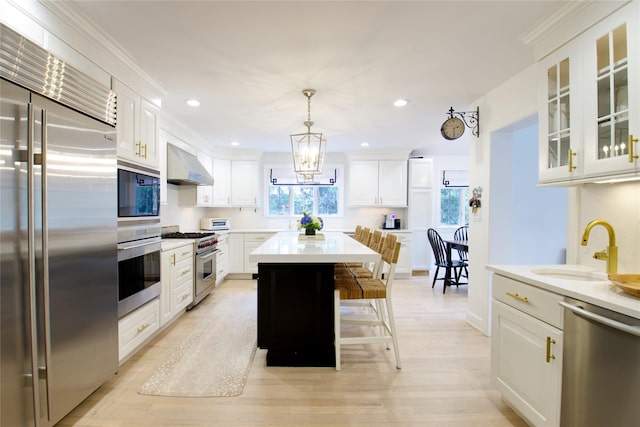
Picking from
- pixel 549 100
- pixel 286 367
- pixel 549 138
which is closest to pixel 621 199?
pixel 549 138

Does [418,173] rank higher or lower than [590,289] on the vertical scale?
higher

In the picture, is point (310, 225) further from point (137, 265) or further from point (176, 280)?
point (137, 265)

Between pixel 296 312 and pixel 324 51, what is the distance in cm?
206

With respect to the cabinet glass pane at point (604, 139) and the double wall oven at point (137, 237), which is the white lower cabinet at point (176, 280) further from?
the cabinet glass pane at point (604, 139)

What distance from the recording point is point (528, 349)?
1.60 meters

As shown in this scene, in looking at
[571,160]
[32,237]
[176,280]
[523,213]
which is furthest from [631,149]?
[176,280]

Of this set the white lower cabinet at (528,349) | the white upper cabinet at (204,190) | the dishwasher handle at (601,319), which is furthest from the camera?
the white upper cabinet at (204,190)

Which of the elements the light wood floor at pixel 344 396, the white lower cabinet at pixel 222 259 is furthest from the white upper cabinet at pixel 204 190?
the light wood floor at pixel 344 396

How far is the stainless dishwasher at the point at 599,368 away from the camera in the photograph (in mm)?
1114

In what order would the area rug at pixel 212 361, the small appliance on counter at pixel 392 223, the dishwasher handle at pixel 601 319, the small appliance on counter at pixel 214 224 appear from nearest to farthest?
the dishwasher handle at pixel 601 319 < the area rug at pixel 212 361 < the small appliance on counter at pixel 214 224 < the small appliance on counter at pixel 392 223

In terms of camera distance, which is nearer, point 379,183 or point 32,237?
point 32,237

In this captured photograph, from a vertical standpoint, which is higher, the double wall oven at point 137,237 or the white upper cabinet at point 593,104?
the white upper cabinet at point 593,104

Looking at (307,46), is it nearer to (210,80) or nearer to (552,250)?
(210,80)

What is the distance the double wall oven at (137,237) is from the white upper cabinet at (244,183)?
284 cm
